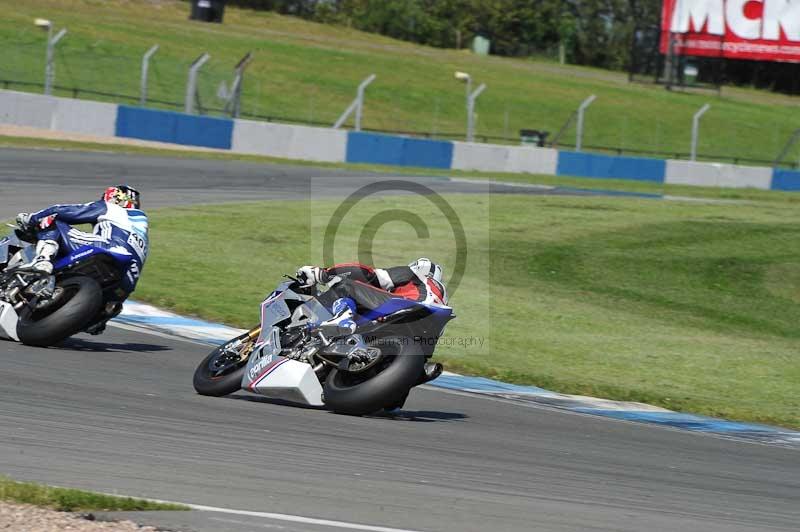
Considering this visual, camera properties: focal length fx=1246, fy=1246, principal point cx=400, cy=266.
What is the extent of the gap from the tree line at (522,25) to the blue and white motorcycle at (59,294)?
54491 mm

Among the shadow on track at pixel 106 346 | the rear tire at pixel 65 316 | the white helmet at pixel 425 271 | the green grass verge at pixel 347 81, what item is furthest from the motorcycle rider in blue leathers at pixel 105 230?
the green grass verge at pixel 347 81

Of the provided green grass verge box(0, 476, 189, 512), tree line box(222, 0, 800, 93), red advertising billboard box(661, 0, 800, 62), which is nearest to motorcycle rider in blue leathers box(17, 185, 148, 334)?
green grass verge box(0, 476, 189, 512)

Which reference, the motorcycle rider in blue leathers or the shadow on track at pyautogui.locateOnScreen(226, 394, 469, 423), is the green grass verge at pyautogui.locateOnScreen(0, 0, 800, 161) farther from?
the shadow on track at pyautogui.locateOnScreen(226, 394, 469, 423)

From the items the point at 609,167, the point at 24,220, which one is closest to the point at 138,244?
the point at 24,220

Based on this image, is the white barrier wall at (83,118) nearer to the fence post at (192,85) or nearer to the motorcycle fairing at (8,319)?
the fence post at (192,85)

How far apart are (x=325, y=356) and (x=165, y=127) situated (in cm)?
2479

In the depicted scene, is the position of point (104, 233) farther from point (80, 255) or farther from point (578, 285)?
point (578, 285)

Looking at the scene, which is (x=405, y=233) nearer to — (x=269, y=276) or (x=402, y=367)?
(x=269, y=276)

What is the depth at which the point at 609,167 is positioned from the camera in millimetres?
37594

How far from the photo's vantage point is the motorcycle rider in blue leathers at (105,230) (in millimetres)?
10023

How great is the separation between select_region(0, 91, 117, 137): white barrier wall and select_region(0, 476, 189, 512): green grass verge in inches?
1068

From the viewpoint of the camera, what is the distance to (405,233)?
20.2m

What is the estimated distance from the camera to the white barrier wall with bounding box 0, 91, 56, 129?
102 ft

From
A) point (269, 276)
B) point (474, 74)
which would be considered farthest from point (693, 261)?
point (474, 74)
